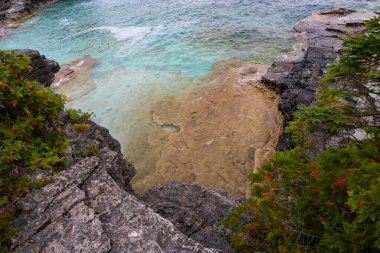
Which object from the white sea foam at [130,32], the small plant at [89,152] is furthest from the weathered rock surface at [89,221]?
the white sea foam at [130,32]

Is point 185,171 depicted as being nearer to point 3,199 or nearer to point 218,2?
point 3,199

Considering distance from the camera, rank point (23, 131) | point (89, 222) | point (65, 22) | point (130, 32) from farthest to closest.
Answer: point (65, 22) → point (130, 32) → point (23, 131) → point (89, 222)

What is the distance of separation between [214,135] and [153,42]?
1692cm

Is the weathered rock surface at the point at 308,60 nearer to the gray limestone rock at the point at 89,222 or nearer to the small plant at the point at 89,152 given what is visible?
the gray limestone rock at the point at 89,222

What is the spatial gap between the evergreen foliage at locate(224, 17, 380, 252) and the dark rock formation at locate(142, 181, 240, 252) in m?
1.11

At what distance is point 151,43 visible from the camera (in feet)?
89.6

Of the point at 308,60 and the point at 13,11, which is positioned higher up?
the point at 13,11

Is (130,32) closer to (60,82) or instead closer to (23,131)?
(60,82)

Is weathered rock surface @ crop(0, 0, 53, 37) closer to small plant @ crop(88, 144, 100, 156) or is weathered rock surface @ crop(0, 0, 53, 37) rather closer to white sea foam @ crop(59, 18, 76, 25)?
white sea foam @ crop(59, 18, 76, 25)

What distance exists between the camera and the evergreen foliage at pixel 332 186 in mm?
3846

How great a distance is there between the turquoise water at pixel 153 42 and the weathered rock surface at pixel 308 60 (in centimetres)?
187

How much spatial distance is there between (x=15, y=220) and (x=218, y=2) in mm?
37062

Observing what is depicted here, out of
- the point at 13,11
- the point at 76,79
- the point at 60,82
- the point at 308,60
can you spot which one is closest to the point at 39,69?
the point at 60,82

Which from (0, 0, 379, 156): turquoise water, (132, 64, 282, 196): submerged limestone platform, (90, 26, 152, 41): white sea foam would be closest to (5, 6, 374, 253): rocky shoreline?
(132, 64, 282, 196): submerged limestone platform
